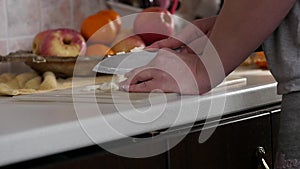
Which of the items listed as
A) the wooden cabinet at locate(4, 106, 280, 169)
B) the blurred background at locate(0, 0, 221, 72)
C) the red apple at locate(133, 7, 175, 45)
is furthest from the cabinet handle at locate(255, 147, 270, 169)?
the blurred background at locate(0, 0, 221, 72)

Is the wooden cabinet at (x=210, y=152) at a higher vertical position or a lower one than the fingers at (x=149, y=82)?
lower

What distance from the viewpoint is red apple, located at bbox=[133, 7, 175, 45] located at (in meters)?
1.48

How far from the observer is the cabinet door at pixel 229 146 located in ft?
3.17

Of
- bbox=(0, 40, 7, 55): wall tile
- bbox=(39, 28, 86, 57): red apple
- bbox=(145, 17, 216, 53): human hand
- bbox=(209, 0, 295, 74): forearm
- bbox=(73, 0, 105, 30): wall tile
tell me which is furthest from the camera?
bbox=(73, 0, 105, 30): wall tile

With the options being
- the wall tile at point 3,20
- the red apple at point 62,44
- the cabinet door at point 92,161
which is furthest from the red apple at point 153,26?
the cabinet door at point 92,161

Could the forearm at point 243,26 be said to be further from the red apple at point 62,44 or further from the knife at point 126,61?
the red apple at point 62,44

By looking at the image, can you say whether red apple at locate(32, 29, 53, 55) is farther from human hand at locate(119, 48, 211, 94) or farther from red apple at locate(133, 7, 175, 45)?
human hand at locate(119, 48, 211, 94)

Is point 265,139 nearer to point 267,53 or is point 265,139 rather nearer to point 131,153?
point 267,53

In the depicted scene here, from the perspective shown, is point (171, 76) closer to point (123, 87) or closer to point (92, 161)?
point (123, 87)

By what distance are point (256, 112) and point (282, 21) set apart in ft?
0.75

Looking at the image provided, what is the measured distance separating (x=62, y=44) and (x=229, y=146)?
0.49 m

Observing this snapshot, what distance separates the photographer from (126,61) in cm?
112

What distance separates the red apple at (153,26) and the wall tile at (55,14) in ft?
0.67

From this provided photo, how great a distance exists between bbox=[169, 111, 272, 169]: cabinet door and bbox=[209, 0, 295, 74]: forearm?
114 mm
